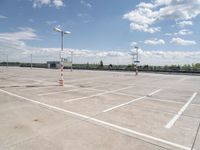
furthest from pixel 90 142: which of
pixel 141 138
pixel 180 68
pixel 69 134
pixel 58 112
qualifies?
pixel 180 68

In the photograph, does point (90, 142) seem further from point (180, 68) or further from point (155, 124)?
point (180, 68)

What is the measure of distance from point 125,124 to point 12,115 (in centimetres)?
414

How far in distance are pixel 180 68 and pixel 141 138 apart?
5248cm

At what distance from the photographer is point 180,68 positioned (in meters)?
51.8

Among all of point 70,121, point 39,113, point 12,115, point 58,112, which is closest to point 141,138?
point 70,121

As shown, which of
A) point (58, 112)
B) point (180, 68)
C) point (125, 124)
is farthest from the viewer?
point (180, 68)

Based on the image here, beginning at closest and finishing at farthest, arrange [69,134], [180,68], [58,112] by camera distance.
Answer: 1. [69,134]
2. [58,112]
3. [180,68]

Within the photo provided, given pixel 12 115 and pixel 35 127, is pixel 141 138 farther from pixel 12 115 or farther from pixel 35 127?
pixel 12 115

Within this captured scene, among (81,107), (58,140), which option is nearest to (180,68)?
(81,107)

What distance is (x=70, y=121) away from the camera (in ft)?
19.3

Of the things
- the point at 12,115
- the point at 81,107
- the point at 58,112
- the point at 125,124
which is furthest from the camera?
the point at 81,107

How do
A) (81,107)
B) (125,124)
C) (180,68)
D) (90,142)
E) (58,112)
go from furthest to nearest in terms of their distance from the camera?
(180,68)
(81,107)
(58,112)
(125,124)
(90,142)

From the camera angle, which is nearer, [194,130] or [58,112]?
[194,130]

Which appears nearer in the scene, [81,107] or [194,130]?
[194,130]
